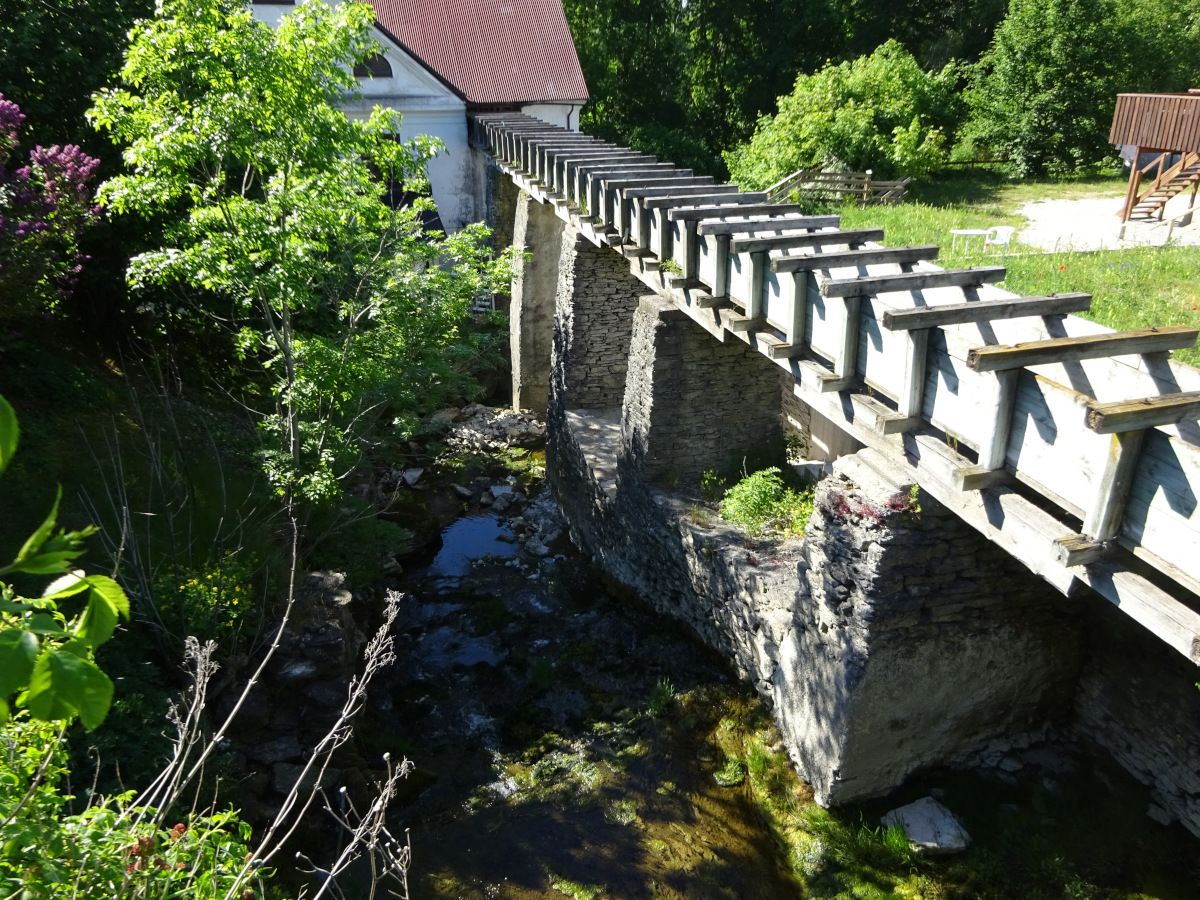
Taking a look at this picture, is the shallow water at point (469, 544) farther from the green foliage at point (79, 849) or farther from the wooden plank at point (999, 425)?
the green foliage at point (79, 849)

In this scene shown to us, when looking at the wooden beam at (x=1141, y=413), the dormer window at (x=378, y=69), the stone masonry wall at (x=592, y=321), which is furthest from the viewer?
the dormer window at (x=378, y=69)

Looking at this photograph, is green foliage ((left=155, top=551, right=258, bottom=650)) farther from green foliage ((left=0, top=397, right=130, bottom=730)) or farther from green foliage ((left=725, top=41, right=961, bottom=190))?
green foliage ((left=725, top=41, right=961, bottom=190))

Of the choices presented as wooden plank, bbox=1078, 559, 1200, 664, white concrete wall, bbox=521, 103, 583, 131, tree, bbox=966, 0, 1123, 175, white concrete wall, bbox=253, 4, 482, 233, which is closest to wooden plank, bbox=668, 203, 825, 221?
wooden plank, bbox=1078, 559, 1200, 664

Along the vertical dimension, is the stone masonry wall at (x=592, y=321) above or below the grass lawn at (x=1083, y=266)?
below

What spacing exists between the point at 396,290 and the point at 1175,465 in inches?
283

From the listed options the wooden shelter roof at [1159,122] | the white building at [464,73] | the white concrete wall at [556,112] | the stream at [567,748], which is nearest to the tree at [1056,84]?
the wooden shelter roof at [1159,122]

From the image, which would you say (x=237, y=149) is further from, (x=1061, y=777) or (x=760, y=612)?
(x=1061, y=777)

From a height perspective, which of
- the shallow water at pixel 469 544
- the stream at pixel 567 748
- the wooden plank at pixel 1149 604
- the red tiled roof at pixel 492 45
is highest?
the red tiled roof at pixel 492 45

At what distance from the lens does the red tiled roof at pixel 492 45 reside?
21.7m

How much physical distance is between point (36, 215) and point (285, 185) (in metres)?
2.57

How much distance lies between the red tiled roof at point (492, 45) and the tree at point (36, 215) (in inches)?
544

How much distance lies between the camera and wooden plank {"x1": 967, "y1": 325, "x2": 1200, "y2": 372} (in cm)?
412

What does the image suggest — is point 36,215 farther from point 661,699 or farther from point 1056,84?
point 1056,84

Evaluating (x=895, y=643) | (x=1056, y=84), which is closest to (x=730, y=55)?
(x=1056, y=84)
